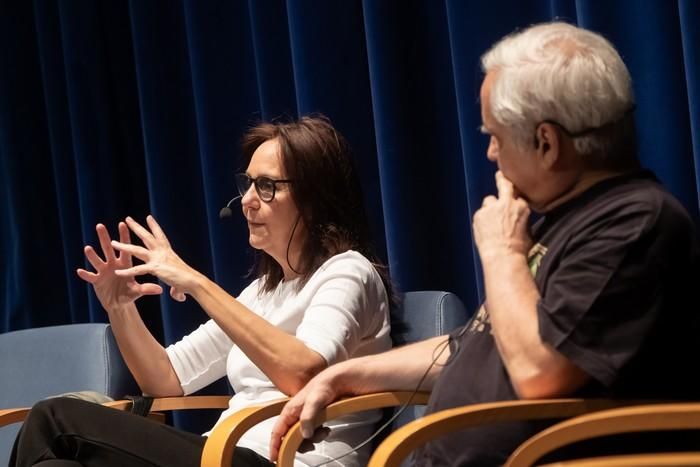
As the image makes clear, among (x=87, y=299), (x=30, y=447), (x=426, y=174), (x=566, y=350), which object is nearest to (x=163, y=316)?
(x=87, y=299)

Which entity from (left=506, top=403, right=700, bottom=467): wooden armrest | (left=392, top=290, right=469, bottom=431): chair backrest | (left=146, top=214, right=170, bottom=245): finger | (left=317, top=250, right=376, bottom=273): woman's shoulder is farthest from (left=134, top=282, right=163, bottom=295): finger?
(left=506, top=403, right=700, bottom=467): wooden armrest

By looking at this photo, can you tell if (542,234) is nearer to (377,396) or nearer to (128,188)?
(377,396)

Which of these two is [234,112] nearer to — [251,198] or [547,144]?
[251,198]

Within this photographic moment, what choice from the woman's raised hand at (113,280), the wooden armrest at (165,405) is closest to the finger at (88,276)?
the woman's raised hand at (113,280)

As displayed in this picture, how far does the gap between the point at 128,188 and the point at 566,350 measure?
2097 mm

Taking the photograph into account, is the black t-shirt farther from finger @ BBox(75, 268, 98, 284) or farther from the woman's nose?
finger @ BBox(75, 268, 98, 284)

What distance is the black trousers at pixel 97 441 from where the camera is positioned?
193 centimetres

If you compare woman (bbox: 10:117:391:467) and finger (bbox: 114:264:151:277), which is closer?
woman (bbox: 10:117:391:467)

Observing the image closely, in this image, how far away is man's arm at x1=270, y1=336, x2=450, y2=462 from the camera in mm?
1819

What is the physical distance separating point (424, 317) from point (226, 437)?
0.67 metres

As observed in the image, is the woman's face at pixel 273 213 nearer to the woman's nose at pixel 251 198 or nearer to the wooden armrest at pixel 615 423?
the woman's nose at pixel 251 198

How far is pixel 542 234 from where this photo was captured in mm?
1730

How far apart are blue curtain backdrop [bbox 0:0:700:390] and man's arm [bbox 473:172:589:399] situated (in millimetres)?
589

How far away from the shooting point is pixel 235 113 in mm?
3027
